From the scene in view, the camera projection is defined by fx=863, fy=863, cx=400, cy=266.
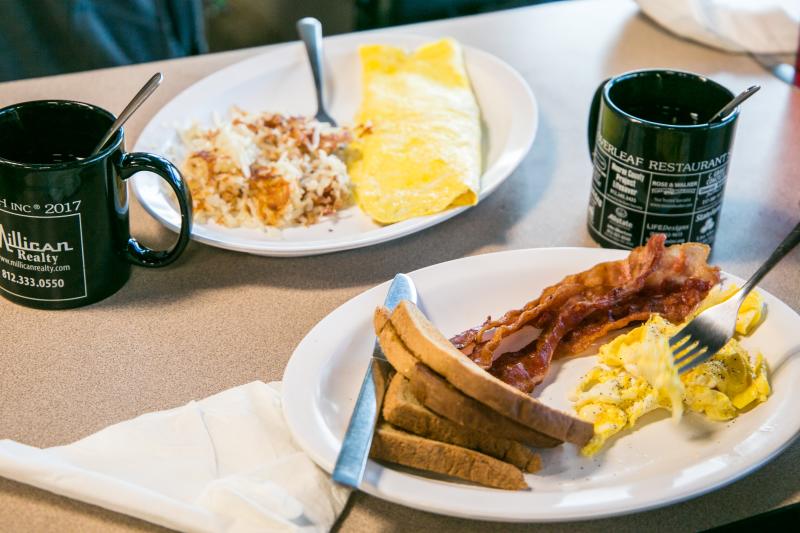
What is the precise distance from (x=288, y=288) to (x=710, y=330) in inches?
23.6

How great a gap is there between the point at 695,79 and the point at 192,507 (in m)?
0.94

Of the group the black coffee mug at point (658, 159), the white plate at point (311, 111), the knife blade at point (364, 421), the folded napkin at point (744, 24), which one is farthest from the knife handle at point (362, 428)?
the folded napkin at point (744, 24)

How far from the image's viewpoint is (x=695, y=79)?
1.30 meters

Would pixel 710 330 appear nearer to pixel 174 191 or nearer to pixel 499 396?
pixel 499 396

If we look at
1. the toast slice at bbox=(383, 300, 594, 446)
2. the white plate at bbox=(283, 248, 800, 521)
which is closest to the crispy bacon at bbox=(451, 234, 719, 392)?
the white plate at bbox=(283, 248, 800, 521)

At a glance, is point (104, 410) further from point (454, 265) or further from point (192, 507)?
point (454, 265)

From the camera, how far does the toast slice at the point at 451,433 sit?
0.92 metres

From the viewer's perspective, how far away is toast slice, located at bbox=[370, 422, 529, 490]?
35.2 inches

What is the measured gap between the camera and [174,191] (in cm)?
125

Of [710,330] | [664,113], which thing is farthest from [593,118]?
[710,330]

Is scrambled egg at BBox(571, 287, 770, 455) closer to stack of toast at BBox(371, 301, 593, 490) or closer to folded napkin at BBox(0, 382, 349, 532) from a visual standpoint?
stack of toast at BBox(371, 301, 593, 490)

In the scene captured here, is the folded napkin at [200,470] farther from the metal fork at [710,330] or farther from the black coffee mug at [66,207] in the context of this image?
the metal fork at [710,330]

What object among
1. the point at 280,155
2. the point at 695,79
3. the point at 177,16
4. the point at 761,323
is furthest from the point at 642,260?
the point at 177,16

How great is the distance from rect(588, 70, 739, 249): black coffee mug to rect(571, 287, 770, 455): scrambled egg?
0.80 ft
